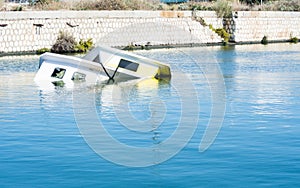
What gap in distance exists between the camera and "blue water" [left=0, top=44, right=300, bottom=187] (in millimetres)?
10719

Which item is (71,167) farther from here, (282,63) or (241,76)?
(282,63)

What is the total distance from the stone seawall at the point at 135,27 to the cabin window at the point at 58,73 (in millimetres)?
13262

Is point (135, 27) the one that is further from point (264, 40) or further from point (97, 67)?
point (97, 67)

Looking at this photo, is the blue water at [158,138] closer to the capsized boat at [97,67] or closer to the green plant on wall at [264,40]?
the capsized boat at [97,67]

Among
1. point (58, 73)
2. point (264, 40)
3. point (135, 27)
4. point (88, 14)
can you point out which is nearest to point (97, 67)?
point (58, 73)

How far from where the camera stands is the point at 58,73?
24.7 meters

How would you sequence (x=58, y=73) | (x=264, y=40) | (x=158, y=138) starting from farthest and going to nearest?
1. (x=264, y=40)
2. (x=58, y=73)
3. (x=158, y=138)

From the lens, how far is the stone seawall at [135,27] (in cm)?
3862

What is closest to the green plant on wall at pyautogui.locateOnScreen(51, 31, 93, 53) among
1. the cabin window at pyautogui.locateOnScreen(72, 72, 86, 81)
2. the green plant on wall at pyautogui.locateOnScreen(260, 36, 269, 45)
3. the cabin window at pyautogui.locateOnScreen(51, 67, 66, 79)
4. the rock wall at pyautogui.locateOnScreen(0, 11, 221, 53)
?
the rock wall at pyautogui.locateOnScreen(0, 11, 221, 53)

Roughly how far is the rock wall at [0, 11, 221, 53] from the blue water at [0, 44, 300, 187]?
14.0m

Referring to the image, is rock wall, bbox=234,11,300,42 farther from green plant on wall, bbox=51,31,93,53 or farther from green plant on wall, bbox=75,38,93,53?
green plant on wall, bbox=51,31,93,53

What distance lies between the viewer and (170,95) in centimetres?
2044

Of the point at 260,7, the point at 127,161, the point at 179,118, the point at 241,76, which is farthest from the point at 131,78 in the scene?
the point at 260,7

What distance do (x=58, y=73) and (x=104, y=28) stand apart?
18951mm
